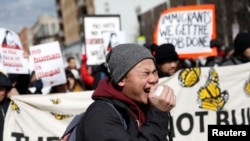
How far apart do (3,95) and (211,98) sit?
6.84 feet

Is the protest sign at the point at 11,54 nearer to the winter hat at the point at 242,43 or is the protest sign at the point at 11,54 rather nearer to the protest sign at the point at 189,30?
the protest sign at the point at 189,30

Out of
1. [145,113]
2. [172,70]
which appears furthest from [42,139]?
[145,113]

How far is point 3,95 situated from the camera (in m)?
5.51

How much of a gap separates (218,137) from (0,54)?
499 centimetres

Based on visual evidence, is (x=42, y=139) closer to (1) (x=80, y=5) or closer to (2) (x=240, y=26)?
(2) (x=240, y=26)

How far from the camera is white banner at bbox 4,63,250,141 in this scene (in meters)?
5.79

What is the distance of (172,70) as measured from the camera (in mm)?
6109

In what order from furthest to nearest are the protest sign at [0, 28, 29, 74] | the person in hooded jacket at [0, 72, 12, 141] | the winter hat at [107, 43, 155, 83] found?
the protest sign at [0, 28, 29, 74] < the person in hooded jacket at [0, 72, 12, 141] < the winter hat at [107, 43, 155, 83]

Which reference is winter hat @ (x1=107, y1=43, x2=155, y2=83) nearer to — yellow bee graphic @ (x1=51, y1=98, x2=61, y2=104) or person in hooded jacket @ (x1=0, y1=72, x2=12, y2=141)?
person in hooded jacket @ (x1=0, y1=72, x2=12, y2=141)

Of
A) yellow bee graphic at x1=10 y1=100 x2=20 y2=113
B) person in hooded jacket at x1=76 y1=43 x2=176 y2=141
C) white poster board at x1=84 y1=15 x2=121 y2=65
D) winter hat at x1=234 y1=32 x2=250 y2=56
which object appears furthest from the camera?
white poster board at x1=84 y1=15 x2=121 y2=65

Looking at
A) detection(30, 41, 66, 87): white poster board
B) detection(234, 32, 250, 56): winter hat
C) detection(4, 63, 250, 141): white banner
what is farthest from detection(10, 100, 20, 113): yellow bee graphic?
detection(234, 32, 250, 56): winter hat

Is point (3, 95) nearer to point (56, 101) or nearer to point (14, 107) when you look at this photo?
point (14, 107)

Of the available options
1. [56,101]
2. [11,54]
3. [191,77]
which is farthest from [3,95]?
[191,77]

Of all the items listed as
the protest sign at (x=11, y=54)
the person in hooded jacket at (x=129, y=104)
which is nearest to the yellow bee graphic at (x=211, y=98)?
the protest sign at (x=11, y=54)
